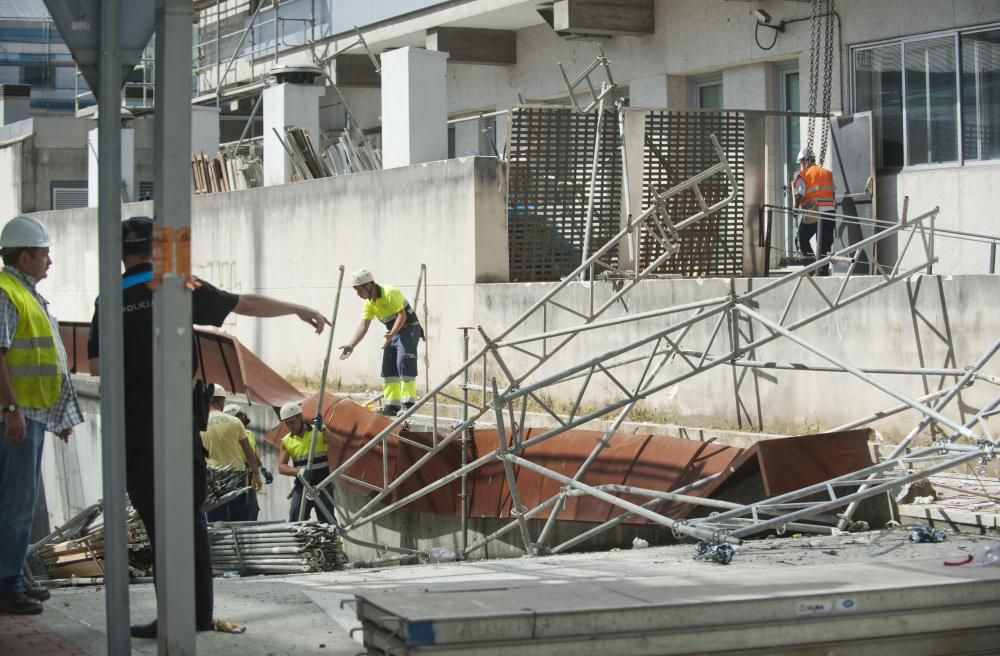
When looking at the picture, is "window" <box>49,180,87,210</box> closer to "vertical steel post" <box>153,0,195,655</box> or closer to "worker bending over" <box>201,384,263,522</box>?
"worker bending over" <box>201,384,263,522</box>

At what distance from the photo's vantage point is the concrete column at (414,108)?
18.0m

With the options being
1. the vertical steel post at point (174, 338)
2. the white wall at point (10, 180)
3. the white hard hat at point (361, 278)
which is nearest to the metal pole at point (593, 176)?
the white hard hat at point (361, 278)

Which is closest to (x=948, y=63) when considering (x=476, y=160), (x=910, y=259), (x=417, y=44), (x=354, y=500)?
(x=910, y=259)

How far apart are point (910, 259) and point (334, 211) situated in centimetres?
768

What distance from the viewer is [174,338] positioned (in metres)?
4.48

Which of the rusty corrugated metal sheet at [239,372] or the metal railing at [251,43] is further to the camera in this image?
the metal railing at [251,43]

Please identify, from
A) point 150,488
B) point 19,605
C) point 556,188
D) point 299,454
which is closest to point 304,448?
point 299,454

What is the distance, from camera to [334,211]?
18469mm

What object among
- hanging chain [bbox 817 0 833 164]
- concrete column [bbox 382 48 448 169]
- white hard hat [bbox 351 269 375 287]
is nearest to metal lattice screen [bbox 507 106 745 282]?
hanging chain [bbox 817 0 833 164]

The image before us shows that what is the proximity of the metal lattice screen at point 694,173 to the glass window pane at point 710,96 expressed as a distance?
396 cm

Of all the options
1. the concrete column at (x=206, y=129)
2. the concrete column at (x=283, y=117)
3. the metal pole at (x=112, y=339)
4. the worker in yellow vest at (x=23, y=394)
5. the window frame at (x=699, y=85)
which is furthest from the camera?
the concrete column at (x=206, y=129)

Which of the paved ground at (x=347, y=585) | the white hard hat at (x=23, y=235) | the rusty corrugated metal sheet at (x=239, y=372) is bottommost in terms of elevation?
the paved ground at (x=347, y=585)

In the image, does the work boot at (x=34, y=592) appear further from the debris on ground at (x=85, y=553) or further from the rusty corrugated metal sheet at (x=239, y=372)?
the rusty corrugated metal sheet at (x=239, y=372)

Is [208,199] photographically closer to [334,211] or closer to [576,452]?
[334,211]
